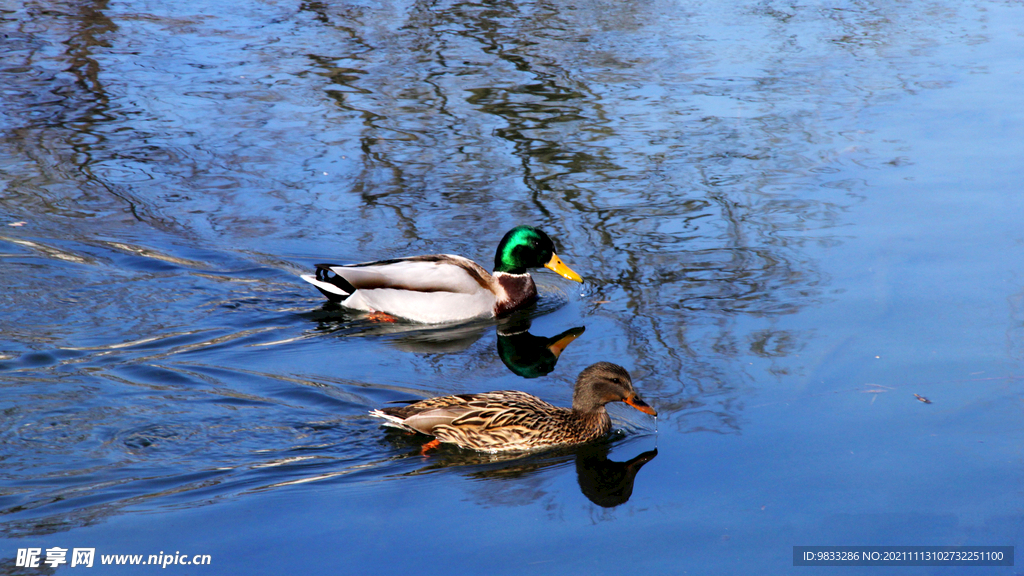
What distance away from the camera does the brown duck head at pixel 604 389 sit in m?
5.64

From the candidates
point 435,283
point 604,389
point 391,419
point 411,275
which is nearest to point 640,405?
point 604,389

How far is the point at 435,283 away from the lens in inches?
307

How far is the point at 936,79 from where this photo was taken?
41.8ft

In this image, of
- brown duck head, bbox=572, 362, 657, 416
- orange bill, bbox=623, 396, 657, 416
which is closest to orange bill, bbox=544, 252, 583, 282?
brown duck head, bbox=572, 362, 657, 416

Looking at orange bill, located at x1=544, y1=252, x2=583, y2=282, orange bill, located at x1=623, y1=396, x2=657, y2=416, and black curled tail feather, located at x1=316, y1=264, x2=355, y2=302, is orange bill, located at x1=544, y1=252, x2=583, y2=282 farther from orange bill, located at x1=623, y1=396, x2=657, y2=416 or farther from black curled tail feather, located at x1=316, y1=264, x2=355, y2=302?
orange bill, located at x1=623, y1=396, x2=657, y2=416

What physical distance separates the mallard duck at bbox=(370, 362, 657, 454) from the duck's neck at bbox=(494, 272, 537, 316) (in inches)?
93.2

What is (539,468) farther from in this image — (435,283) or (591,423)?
(435,283)

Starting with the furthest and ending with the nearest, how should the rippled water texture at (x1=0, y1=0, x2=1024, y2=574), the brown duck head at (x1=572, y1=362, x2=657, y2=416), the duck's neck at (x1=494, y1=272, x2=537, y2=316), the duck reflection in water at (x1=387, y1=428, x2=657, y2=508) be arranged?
1. the duck's neck at (x1=494, y1=272, x2=537, y2=316)
2. the brown duck head at (x1=572, y1=362, x2=657, y2=416)
3. the duck reflection in water at (x1=387, y1=428, x2=657, y2=508)
4. the rippled water texture at (x1=0, y1=0, x2=1024, y2=574)

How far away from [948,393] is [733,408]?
1329 mm

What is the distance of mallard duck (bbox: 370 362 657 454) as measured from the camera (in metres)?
5.53

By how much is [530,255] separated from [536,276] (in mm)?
938

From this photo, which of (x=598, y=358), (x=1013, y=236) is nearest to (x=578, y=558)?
(x=598, y=358)

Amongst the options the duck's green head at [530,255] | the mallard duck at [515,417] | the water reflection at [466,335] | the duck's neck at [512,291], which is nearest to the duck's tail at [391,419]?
the mallard duck at [515,417]

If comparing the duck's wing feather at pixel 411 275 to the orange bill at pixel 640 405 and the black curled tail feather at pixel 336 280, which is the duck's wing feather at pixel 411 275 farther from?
the orange bill at pixel 640 405
